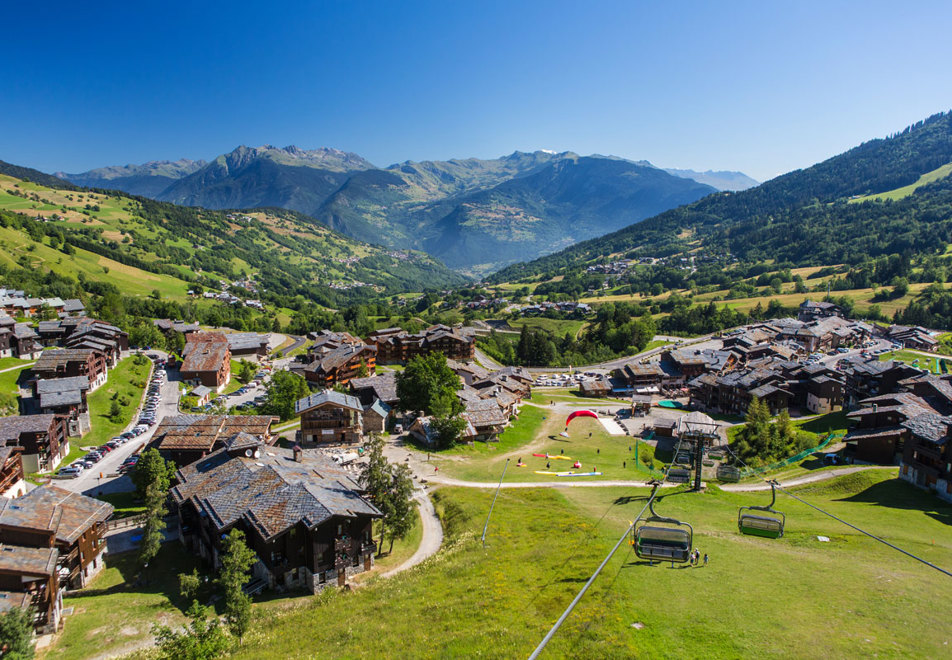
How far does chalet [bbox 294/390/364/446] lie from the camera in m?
71.8

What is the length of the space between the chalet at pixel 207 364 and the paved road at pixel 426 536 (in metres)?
58.8

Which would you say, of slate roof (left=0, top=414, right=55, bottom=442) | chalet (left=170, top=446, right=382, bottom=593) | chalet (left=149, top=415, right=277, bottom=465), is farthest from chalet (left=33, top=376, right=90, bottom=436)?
chalet (left=170, top=446, right=382, bottom=593)

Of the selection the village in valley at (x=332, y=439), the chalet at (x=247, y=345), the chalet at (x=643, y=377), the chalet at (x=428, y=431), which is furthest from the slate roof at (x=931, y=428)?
the chalet at (x=247, y=345)

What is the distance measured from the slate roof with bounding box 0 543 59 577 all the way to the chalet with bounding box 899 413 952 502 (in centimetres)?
6995

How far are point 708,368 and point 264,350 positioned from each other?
113572mm

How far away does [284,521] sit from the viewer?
38250mm

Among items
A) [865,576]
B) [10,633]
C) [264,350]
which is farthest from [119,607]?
[264,350]

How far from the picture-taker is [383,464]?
46.2 m

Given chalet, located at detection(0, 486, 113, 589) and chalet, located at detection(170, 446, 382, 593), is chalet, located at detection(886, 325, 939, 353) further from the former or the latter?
chalet, located at detection(0, 486, 113, 589)

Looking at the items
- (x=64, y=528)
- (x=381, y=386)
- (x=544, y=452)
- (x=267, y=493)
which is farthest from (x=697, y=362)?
(x=64, y=528)

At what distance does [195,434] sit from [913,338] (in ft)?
564

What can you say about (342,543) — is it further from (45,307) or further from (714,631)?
(45,307)

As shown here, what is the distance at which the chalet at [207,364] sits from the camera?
94.9m

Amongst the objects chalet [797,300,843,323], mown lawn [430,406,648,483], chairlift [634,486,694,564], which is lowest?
mown lawn [430,406,648,483]
